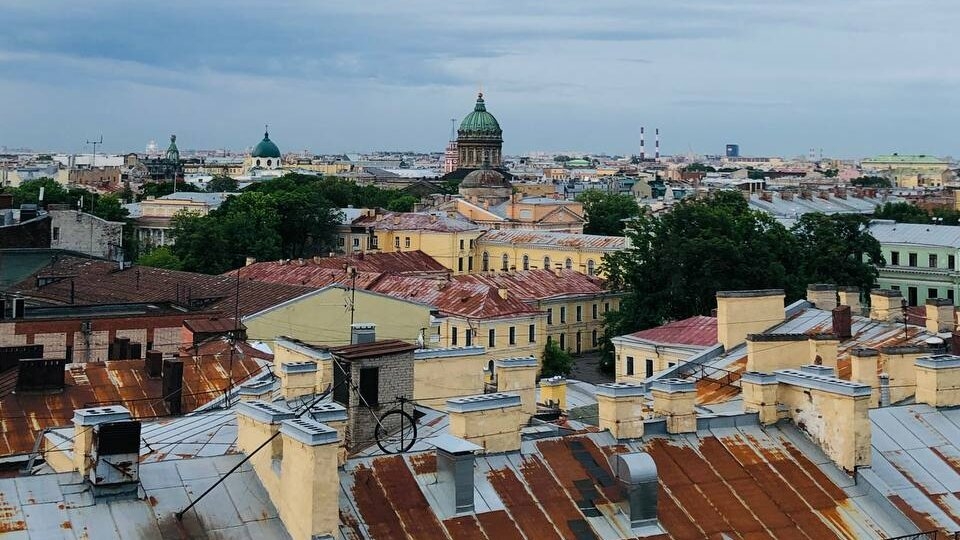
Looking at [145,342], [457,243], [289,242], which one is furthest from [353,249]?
[145,342]

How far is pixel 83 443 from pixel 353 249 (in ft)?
258

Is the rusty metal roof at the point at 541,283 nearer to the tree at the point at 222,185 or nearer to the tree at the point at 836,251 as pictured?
the tree at the point at 836,251

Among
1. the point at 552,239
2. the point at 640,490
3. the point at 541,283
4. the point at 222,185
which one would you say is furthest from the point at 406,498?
the point at 222,185

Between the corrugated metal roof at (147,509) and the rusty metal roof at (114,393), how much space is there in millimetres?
7150

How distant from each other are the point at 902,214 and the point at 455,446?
263 ft

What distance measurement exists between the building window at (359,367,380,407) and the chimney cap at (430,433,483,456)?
4.93 ft

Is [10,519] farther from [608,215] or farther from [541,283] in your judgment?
[608,215]

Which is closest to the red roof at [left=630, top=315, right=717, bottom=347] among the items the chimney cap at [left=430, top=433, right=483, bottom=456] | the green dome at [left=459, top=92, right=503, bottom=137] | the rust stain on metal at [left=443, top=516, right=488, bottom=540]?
the chimney cap at [left=430, top=433, right=483, bottom=456]

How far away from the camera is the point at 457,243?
80812 millimetres

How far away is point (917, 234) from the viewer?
211 ft

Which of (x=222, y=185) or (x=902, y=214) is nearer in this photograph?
(x=902, y=214)

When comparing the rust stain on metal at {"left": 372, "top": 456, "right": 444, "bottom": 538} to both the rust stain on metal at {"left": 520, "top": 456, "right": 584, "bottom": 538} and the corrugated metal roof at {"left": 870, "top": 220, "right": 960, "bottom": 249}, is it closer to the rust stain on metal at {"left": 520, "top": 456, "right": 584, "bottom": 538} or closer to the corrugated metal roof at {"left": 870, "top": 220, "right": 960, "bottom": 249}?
the rust stain on metal at {"left": 520, "top": 456, "right": 584, "bottom": 538}

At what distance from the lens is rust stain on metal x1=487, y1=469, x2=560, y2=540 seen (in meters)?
12.3

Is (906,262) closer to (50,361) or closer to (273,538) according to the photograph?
(50,361)
